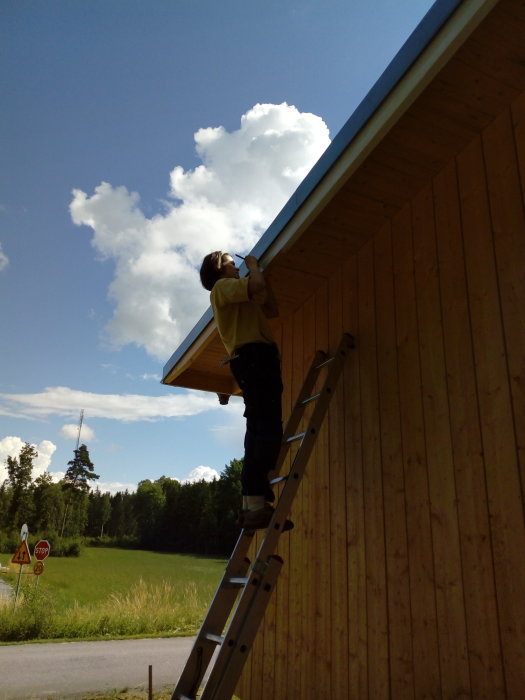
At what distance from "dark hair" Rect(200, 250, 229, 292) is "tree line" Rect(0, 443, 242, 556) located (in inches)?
1715

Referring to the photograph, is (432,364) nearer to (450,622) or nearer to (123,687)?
(450,622)

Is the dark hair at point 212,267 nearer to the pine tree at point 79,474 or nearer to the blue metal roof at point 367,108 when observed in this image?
the blue metal roof at point 367,108

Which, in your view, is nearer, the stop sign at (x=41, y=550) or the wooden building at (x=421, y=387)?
the wooden building at (x=421, y=387)

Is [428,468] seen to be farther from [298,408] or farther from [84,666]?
[84,666]

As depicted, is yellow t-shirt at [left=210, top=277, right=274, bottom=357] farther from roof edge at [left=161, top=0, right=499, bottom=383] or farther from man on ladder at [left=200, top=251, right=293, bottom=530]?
roof edge at [left=161, top=0, right=499, bottom=383]

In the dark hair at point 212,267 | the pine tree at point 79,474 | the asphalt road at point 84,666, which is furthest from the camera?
the pine tree at point 79,474

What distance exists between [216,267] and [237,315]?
18.7 inches

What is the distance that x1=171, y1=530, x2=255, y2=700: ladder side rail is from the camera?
7.44 ft

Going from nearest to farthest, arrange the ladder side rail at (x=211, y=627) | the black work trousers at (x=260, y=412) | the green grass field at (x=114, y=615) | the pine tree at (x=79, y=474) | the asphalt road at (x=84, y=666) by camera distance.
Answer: the ladder side rail at (x=211, y=627) → the black work trousers at (x=260, y=412) → the asphalt road at (x=84, y=666) → the green grass field at (x=114, y=615) → the pine tree at (x=79, y=474)

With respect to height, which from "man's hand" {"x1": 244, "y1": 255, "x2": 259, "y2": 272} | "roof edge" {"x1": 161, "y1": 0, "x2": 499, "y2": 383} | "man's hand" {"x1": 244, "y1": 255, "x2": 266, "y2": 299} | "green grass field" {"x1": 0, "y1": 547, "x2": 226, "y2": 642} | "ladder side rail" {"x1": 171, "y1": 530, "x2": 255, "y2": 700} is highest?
"roof edge" {"x1": 161, "y1": 0, "x2": 499, "y2": 383}

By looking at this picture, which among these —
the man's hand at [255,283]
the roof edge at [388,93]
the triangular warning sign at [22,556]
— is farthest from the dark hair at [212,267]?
the triangular warning sign at [22,556]

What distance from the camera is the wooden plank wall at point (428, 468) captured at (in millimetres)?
2033

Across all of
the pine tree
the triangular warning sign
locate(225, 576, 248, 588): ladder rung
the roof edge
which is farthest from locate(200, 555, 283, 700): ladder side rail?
the pine tree

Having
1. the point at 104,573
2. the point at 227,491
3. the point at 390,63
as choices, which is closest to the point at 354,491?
the point at 390,63
